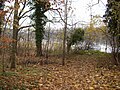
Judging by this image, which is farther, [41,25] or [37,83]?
[41,25]

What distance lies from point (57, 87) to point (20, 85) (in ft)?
6.95

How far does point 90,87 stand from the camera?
1238cm

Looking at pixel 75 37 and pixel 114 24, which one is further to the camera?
pixel 75 37

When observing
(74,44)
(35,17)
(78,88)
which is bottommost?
(78,88)

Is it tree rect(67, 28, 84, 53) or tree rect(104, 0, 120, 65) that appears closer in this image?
tree rect(104, 0, 120, 65)

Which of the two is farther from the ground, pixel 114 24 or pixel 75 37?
pixel 114 24

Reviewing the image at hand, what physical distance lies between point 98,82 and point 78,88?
2168mm

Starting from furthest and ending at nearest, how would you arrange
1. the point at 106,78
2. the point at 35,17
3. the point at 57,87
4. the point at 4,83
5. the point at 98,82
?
the point at 35,17 < the point at 106,78 < the point at 98,82 < the point at 57,87 < the point at 4,83

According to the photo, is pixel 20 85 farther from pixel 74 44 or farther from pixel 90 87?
pixel 74 44

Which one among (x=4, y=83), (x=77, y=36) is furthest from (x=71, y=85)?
(x=77, y=36)

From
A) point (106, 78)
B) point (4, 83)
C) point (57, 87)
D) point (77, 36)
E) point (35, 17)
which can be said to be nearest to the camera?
point (4, 83)

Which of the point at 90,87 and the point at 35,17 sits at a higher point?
the point at 35,17

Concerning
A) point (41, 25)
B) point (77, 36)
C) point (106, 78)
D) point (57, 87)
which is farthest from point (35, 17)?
point (57, 87)

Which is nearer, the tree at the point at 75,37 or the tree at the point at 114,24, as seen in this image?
the tree at the point at 114,24
